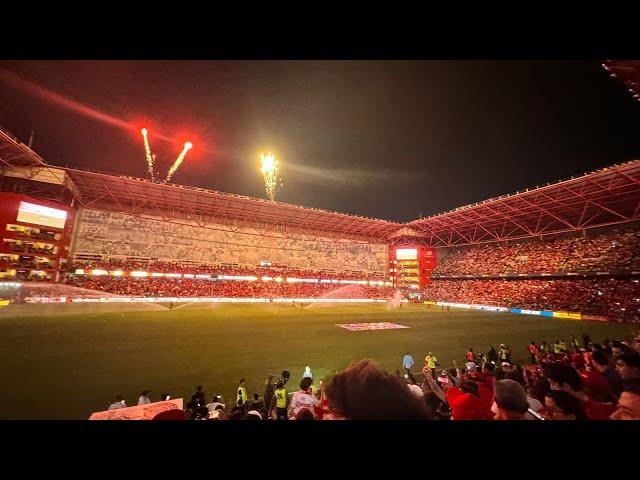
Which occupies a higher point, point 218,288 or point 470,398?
point 470,398

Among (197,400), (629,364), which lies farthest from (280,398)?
(629,364)

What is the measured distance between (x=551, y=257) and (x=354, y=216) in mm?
31935

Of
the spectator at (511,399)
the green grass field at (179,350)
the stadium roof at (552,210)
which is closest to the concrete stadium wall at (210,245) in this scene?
the stadium roof at (552,210)

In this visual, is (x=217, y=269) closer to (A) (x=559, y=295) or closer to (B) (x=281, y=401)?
(B) (x=281, y=401)

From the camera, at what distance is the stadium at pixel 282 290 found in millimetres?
10414

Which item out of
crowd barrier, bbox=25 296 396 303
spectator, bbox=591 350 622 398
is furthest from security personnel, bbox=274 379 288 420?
crowd barrier, bbox=25 296 396 303

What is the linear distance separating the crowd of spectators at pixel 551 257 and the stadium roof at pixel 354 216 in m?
2.13

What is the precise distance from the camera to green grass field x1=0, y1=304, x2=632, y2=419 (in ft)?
32.6

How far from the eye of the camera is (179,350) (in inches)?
599

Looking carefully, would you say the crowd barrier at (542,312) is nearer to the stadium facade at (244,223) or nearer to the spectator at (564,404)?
the stadium facade at (244,223)

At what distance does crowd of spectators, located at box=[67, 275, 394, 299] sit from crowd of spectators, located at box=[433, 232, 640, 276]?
17017 mm

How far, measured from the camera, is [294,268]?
5288cm
